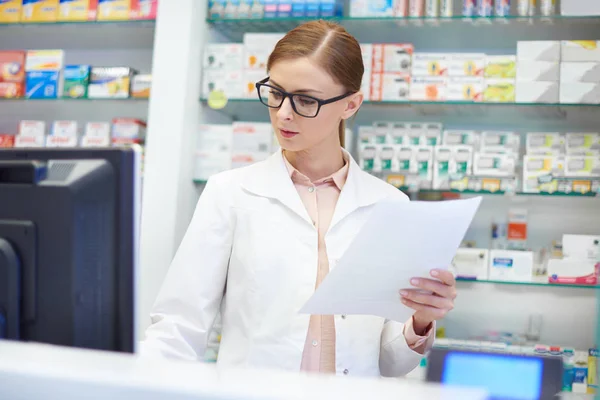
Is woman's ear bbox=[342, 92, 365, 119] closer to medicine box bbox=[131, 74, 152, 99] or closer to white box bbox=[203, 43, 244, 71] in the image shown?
white box bbox=[203, 43, 244, 71]

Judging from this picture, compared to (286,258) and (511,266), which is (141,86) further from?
(286,258)

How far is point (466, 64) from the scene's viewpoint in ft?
10.7

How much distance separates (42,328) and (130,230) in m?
0.18

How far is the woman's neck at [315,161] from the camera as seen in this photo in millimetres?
1959

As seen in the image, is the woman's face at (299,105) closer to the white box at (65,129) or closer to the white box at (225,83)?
the white box at (225,83)

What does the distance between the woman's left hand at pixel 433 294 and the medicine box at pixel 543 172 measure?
173 cm

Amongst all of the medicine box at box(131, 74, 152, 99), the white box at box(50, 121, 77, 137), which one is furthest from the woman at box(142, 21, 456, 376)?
the white box at box(50, 121, 77, 137)

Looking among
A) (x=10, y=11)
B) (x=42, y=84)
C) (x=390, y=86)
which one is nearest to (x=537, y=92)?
(x=390, y=86)

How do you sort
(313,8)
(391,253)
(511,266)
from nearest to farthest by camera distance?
(391,253) → (511,266) → (313,8)

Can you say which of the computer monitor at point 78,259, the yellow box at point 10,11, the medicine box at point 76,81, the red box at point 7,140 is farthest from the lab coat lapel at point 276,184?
the yellow box at point 10,11

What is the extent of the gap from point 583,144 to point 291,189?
1.81m

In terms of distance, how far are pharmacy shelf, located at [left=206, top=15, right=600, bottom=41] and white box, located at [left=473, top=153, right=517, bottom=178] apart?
2.22 feet

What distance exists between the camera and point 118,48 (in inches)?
163

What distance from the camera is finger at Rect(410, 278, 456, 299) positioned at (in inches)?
61.4
